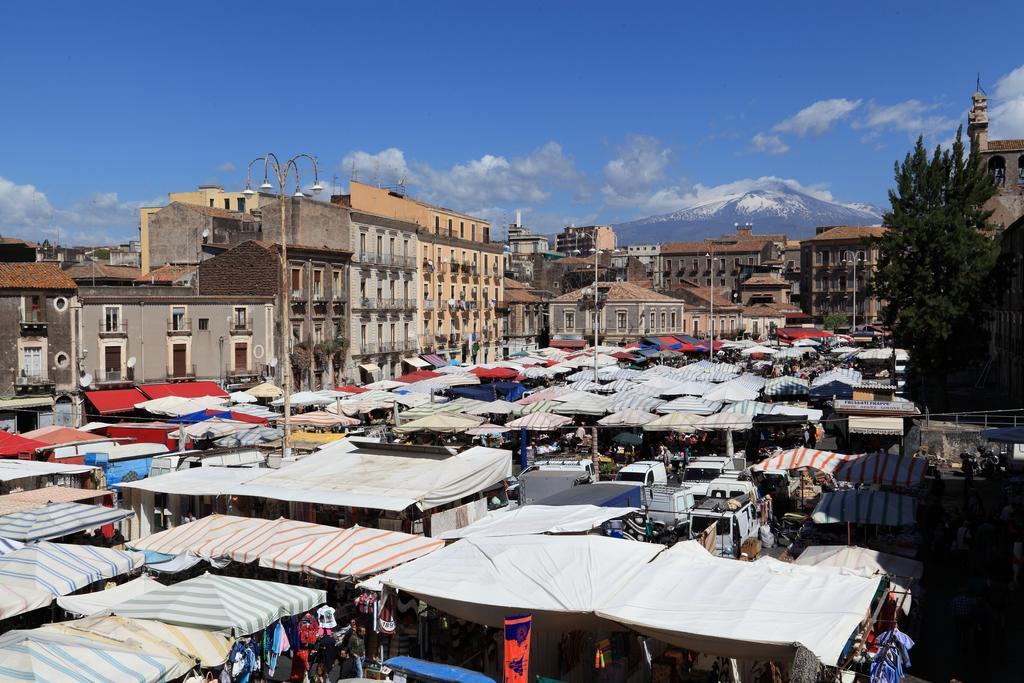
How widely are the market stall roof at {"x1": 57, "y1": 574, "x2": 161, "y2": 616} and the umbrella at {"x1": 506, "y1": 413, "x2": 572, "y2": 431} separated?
1573 cm

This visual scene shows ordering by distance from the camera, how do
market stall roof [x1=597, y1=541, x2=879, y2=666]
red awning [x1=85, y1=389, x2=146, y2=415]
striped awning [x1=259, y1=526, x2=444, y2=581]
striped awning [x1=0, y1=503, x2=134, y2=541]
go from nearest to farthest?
market stall roof [x1=597, y1=541, x2=879, y2=666], striped awning [x1=259, y1=526, x2=444, y2=581], striped awning [x1=0, y1=503, x2=134, y2=541], red awning [x1=85, y1=389, x2=146, y2=415]

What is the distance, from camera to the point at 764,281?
108m

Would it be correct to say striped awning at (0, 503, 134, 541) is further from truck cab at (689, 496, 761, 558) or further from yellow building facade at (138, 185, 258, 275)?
yellow building facade at (138, 185, 258, 275)

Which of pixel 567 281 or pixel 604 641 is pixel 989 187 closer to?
pixel 604 641

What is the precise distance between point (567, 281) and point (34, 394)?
190 ft

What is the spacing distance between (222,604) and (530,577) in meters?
4.02

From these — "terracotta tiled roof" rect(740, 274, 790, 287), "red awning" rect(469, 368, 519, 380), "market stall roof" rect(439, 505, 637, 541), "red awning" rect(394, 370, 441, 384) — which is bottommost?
"market stall roof" rect(439, 505, 637, 541)

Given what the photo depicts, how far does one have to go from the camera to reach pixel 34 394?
116ft

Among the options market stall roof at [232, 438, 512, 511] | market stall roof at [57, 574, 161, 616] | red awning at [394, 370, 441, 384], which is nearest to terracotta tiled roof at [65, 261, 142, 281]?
red awning at [394, 370, 441, 384]

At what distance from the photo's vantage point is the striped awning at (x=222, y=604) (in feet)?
38.3

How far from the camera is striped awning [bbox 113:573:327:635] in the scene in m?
11.7

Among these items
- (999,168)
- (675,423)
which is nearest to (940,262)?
(675,423)

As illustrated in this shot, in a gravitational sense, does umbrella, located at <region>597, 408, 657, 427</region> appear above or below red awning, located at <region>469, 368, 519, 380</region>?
below

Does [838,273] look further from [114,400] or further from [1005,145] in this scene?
[114,400]
